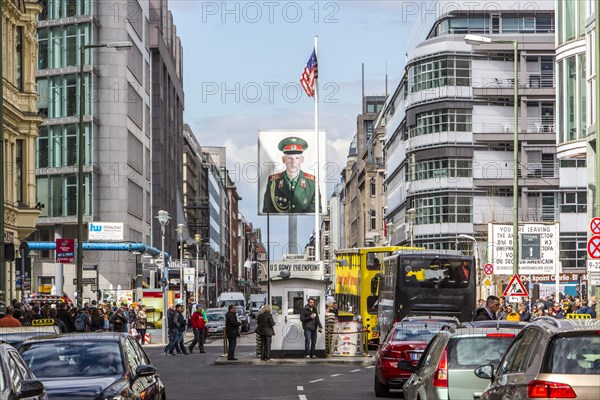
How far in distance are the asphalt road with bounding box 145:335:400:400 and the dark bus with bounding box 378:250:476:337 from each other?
6311mm

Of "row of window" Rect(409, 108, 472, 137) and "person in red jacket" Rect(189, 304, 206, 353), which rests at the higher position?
"row of window" Rect(409, 108, 472, 137)

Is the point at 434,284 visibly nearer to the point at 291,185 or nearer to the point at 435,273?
the point at 435,273

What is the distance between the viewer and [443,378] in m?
16.7

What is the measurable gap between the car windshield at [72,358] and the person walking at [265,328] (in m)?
25.2

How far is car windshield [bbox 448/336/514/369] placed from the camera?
1705 cm

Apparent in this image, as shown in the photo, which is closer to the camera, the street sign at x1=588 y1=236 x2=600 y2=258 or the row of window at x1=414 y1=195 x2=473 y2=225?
the street sign at x1=588 y1=236 x2=600 y2=258

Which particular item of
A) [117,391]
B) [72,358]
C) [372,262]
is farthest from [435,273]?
[117,391]

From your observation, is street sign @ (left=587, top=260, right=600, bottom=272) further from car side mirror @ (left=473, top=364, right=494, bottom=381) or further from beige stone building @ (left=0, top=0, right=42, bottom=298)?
beige stone building @ (left=0, top=0, right=42, bottom=298)

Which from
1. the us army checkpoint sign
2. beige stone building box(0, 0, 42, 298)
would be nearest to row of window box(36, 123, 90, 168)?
beige stone building box(0, 0, 42, 298)

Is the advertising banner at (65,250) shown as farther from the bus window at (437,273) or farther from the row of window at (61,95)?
the row of window at (61,95)

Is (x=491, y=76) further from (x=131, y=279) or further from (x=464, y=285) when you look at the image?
(x=464, y=285)

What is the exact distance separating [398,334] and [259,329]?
49.8 ft

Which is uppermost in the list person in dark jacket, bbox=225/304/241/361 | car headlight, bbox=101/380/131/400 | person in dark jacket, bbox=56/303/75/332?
car headlight, bbox=101/380/131/400

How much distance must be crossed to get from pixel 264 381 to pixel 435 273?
1575cm
